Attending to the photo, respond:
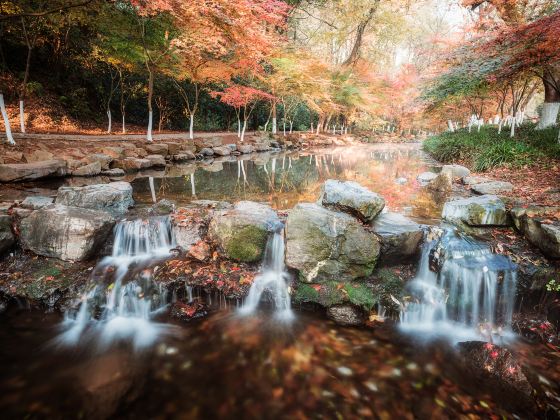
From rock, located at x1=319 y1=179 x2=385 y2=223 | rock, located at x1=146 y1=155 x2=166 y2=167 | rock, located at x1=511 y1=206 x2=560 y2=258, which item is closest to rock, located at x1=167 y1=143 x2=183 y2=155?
rock, located at x1=146 y1=155 x2=166 y2=167

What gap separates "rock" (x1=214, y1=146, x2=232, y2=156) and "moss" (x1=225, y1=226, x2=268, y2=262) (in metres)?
13.3

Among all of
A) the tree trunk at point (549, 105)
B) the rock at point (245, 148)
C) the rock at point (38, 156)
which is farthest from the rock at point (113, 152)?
the tree trunk at point (549, 105)

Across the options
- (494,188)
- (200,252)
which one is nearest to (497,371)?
(200,252)

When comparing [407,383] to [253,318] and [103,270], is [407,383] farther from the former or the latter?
[103,270]

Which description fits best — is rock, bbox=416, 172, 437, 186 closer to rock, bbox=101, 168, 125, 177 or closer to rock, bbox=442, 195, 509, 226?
rock, bbox=442, 195, 509, 226

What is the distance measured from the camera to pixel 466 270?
15.3 feet

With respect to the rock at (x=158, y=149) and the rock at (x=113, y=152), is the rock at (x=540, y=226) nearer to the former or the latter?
the rock at (x=113, y=152)

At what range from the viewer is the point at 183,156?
588 inches

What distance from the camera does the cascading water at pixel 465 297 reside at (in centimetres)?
437

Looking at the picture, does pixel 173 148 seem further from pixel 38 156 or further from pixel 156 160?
pixel 38 156

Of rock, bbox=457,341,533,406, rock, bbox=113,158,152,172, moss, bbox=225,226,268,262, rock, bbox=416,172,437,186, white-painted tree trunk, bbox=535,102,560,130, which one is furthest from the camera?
white-painted tree trunk, bbox=535,102,560,130

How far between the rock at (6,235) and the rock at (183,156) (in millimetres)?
9910

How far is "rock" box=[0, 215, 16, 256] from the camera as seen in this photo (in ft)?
16.2

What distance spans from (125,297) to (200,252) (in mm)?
1293
